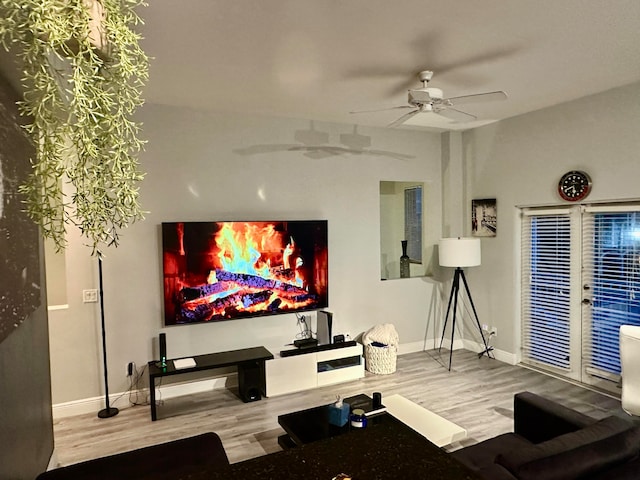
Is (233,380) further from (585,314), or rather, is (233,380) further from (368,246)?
(585,314)

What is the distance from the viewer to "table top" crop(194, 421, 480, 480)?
114 centimetres

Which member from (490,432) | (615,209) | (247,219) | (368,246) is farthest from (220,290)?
(615,209)

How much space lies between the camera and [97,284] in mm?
3992

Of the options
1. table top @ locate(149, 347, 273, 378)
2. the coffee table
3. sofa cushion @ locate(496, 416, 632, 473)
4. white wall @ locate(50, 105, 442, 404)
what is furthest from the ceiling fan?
table top @ locate(149, 347, 273, 378)

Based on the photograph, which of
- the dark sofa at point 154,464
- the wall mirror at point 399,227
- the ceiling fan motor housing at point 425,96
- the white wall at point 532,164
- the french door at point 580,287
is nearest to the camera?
the dark sofa at point 154,464

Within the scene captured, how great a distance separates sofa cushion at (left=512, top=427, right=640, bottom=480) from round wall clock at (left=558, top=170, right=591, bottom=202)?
9.98ft

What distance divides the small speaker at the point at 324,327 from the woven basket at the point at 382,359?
57 centimetres

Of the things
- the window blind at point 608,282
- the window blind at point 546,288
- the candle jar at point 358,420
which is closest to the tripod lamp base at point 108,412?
the candle jar at point 358,420

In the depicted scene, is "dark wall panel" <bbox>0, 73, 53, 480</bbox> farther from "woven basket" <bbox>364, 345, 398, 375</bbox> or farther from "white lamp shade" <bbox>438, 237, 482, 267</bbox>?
"white lamp shade" <bbox>438, 237, 482, 267</bbox>

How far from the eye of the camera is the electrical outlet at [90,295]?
3949 millimetres

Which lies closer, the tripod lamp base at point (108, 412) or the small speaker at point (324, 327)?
the tripod lamp base at point (108, 412)

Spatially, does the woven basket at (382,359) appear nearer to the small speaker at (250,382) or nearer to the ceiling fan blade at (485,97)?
the small speaker at (250,382)

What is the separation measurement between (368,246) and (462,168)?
1723 millimetres

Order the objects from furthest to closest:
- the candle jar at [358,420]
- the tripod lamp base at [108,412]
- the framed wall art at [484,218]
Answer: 1. the framed wall art at [484,218]
2. the tripod lamp base at [108,412]
3. the candle jar at [358,420]
